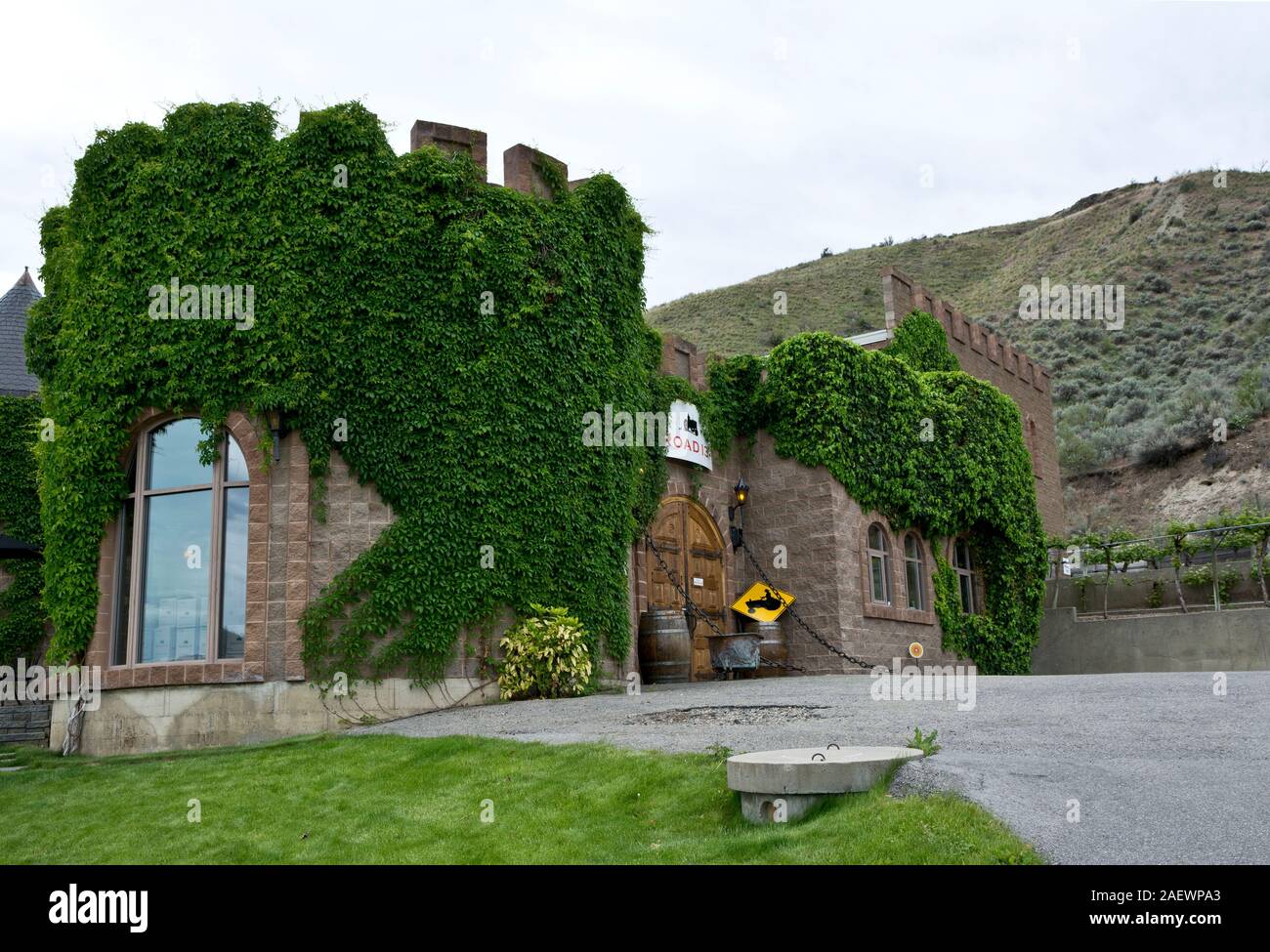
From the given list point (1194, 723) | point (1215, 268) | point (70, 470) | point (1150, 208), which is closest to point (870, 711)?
Result: point (1194, 723)

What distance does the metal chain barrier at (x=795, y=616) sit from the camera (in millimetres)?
16844

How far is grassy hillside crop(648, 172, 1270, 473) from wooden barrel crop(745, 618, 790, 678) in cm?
2862

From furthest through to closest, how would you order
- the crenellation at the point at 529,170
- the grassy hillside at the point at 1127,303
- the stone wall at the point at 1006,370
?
the grassy hillside at the point at 1127,303
the stone wall at the point at 1006,370
the crenellation at the point at 529,170

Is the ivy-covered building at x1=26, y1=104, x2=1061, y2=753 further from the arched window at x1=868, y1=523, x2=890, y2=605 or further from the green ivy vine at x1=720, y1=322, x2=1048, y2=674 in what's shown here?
the arched window at x1=868, y1=523, x2=890, y2=605

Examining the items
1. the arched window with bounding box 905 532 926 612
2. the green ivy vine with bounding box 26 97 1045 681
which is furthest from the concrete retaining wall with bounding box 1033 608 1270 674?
the green ivy vine with bounding box 26 97 1045 681

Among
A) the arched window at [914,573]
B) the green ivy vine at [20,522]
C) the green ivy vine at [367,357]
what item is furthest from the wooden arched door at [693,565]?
the green ivy vine at [20,522]

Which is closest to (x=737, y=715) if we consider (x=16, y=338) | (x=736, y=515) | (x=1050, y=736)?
(x=1050, y=736)

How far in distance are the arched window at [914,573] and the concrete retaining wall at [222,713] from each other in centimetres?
928

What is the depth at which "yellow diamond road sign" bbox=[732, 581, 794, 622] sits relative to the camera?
17.4 m

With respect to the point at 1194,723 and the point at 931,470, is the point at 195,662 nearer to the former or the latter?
the point at 1194,723

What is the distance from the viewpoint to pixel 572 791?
795 cm

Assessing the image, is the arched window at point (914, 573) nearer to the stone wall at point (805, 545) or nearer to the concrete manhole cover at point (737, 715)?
the stone wall at point (805, 545)

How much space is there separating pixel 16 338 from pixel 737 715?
53.1ft
